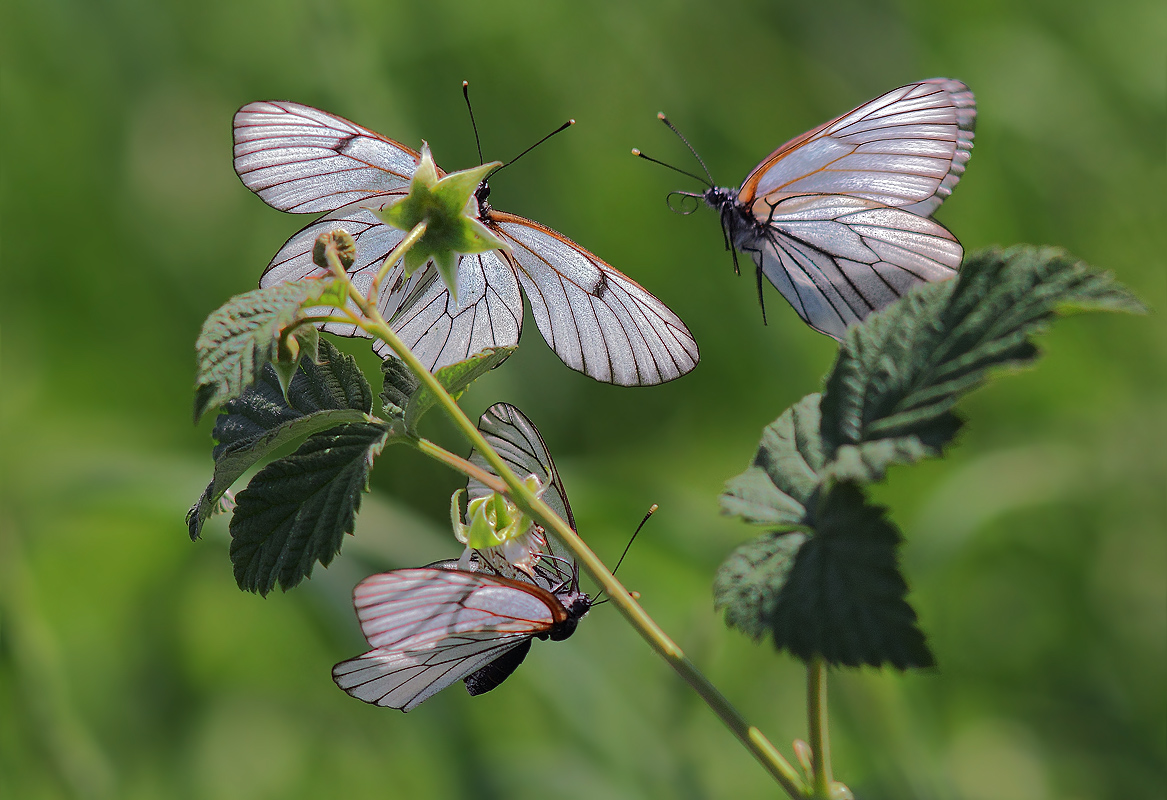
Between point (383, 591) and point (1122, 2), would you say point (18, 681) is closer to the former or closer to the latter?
point (383, 591)

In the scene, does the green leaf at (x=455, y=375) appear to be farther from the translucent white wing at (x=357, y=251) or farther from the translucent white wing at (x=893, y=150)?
the translucent white wing at (x=893, y=150)

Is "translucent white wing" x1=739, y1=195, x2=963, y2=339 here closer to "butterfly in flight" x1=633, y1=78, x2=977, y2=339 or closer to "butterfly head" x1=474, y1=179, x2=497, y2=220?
"butterfly in flight" x1=633, y1=78, x2=977, y2=339

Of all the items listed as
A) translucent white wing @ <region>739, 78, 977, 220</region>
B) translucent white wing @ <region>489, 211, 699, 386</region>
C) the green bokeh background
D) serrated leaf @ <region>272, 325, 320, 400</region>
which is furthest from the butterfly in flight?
the green bokeh background

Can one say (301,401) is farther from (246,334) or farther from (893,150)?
(893,150)

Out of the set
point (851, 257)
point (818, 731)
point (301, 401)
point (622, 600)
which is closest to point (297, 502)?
point (301, 401)

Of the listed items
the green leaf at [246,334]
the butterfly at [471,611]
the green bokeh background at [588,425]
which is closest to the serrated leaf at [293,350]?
the green leaf at [246,334]
